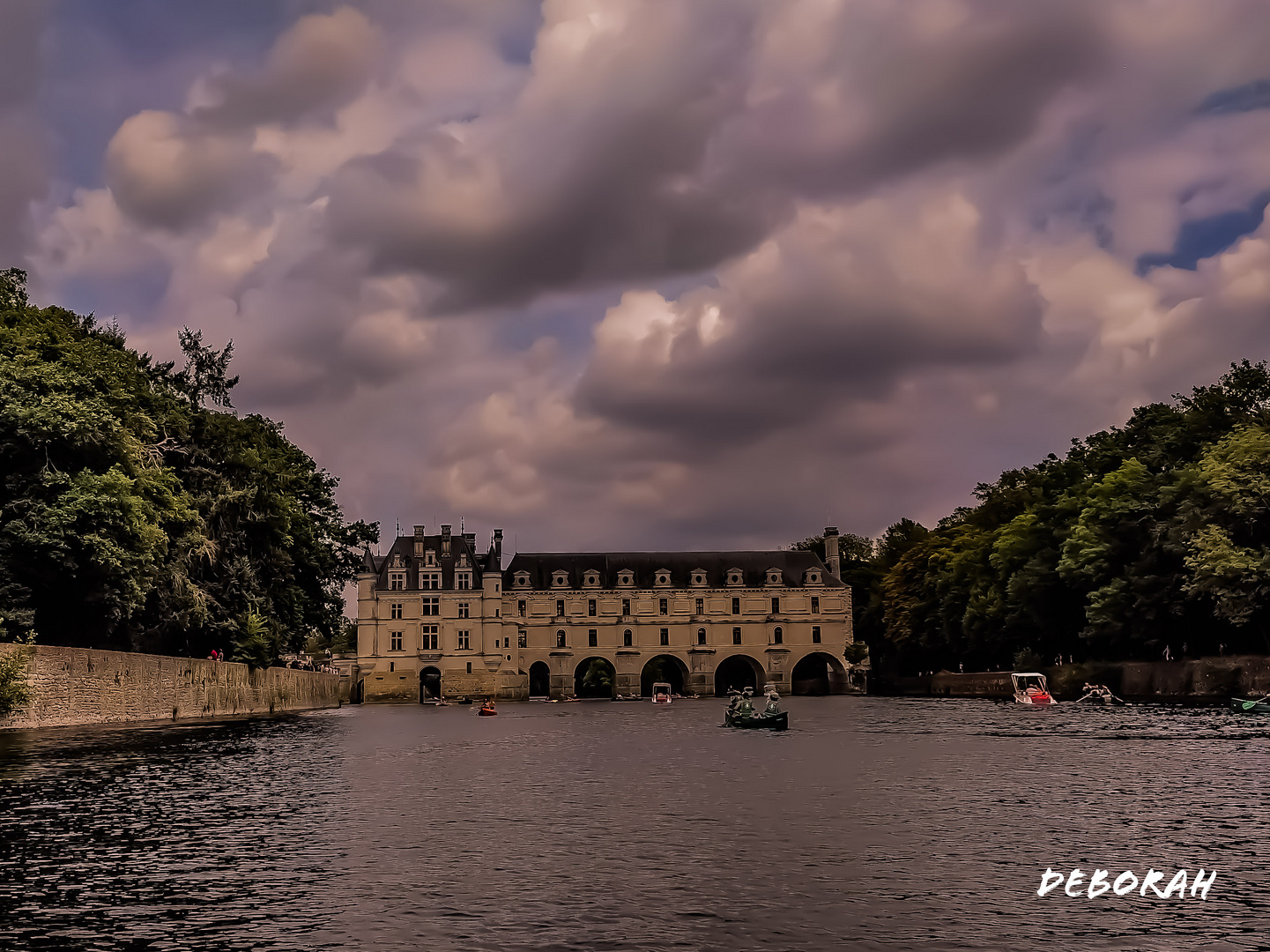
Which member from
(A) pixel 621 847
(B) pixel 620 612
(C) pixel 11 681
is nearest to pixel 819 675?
(B) pixel 620 612

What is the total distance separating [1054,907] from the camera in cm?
1427

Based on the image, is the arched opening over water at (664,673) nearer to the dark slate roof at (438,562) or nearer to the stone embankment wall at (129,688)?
the dark slate roof at (438,562)

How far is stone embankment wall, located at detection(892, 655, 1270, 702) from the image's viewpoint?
6712 centimetres

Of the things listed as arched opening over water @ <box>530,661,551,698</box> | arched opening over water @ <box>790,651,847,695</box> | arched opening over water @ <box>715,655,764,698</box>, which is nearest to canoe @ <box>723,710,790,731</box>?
arched opening over water @ <box>530,661,551,698</box>

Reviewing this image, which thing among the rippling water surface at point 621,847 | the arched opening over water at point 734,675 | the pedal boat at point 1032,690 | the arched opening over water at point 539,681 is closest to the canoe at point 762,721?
the rippling water surface at point 621,847

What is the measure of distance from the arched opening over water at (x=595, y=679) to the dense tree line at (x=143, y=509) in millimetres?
61878

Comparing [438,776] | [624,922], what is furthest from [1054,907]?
[438,776]

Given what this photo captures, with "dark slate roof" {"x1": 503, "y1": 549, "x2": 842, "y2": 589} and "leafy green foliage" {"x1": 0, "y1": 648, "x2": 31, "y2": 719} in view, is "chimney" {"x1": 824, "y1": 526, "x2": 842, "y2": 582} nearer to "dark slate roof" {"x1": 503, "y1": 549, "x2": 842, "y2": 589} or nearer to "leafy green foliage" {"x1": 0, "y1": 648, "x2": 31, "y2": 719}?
"dark slate roof" {"x1": 503, "y1": 549, "x2": 842, "y2": 589}

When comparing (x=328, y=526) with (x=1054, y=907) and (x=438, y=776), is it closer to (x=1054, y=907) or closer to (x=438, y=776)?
(x=438, y=776)

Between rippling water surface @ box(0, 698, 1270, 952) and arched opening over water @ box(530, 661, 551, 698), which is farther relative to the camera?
arched opening over water @ box(530, 661, 551, 698)

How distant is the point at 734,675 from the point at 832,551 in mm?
20002

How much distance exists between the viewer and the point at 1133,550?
8075 centimetres

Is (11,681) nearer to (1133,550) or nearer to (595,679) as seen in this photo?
(1133,550)

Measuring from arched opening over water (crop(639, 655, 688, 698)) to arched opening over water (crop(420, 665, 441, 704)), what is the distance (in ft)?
80.2
